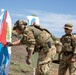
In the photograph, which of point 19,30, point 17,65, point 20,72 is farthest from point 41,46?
point 17,65

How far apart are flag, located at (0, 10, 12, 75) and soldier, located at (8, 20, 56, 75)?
0.57ft

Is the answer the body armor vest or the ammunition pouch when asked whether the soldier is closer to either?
the ammunition pouch

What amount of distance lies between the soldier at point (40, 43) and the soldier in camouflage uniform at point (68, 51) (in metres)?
1.13

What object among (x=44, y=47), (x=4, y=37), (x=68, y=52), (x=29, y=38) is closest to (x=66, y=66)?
(x=68, y=52)

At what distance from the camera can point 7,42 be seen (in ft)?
20.6

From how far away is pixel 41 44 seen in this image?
6723mm

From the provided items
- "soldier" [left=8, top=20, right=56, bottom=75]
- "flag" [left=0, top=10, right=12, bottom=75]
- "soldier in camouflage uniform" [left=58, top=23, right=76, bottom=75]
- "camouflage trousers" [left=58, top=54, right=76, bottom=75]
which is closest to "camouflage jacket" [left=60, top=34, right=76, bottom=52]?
"soldier in camouflage uniform" [left=58, top=23, right=76, bottom=75]

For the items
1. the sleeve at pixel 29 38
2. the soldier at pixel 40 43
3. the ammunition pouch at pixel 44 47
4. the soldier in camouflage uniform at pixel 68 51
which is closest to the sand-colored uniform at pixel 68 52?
the soldier in camouflage uniform at pixel 68 51

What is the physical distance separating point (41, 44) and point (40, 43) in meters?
0.03

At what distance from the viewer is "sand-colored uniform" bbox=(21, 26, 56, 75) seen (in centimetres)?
647

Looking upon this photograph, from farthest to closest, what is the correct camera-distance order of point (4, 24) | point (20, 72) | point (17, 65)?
point (17, 65) → point (20, 72) → point (4, 24)

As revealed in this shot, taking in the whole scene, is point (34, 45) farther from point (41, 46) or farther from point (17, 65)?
point (17, 65)

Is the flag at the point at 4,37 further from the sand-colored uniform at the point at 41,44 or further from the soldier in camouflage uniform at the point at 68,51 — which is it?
the soldier in camouflage uniform at the point at 68,51

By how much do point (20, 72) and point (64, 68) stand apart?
103 inches
